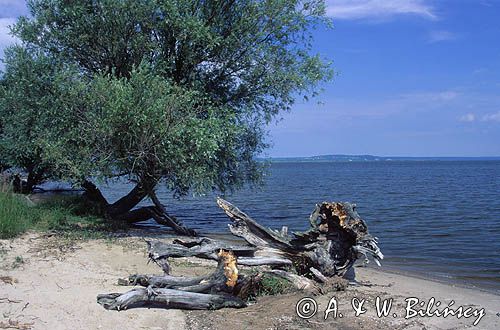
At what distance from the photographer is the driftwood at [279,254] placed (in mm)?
8586

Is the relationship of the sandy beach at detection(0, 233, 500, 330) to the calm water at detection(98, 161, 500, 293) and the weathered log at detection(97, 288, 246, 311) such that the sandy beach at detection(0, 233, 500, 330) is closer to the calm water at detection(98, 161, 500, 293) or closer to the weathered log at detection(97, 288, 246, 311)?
the weathered log at detection(97, 288, 246, 311)

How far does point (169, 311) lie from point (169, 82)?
896 centimetres

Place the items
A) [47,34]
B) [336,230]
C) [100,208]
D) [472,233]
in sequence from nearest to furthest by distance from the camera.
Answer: [336,230], [47,34], [100,208], [472,233]

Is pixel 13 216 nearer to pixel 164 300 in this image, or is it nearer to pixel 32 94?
pixel 32 94

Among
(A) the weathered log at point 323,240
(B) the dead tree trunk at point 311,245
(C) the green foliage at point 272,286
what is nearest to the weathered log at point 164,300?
(C) the green foliage at point 272,286

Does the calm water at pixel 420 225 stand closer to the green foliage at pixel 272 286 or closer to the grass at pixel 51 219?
the grass at pixel 51 219

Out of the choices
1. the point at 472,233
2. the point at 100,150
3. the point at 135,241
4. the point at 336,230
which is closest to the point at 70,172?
the point at 100,150

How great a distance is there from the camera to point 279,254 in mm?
10898

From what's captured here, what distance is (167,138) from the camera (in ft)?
45.9

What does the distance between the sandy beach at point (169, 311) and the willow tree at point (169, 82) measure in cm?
319

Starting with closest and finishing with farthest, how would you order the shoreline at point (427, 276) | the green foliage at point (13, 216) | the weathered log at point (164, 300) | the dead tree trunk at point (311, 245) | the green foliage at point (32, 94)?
1. the weathered log at point (164, 300)
2. the dead tree trunk at point (311, 245)
3. the shoreline at point (427, 276)
4. the green foliage at point (13, 216)
5. the green foliage at point (32, 94)

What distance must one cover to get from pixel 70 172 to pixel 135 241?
2625mm

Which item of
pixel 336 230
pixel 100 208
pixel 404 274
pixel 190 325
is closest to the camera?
pixel 190 325

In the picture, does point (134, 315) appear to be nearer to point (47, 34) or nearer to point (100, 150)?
point (100, 150)
